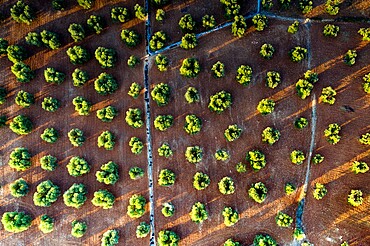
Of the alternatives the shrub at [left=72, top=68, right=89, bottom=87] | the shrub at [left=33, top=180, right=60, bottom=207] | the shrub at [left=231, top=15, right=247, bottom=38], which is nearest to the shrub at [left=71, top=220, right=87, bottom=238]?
the shrub at [left=33, top=180, right=60, bottom=207]

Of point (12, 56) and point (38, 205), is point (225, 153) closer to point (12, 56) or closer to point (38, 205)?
point (38, 205)

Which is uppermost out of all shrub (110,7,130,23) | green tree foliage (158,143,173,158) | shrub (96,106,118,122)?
shrub (110,7,130,23)

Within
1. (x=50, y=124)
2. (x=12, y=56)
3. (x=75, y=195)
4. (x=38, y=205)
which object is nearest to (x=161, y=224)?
(x=75, y=195)

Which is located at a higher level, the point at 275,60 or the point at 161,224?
the point at 275,60

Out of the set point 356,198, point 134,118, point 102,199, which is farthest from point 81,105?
point 356,198

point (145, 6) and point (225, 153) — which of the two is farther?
point (145, 6)

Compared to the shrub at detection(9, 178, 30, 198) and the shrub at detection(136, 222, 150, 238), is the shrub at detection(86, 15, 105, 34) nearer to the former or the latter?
the shrub at detection(9, 178, 30, 198)

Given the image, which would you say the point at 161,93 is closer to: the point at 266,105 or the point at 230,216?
the point at 266,105
